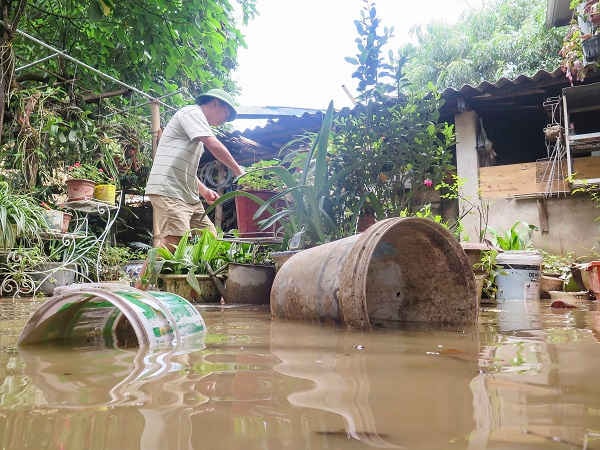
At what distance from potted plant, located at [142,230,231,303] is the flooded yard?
210 cm

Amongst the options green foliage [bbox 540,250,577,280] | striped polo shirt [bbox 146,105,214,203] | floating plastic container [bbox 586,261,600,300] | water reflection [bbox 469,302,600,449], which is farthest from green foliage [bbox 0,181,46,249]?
green foliage [bbox 540,250,577,280]

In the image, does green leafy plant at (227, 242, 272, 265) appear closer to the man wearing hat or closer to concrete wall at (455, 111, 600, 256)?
the man wearing hat

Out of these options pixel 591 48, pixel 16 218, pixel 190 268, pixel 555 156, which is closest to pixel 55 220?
pixel 16 218

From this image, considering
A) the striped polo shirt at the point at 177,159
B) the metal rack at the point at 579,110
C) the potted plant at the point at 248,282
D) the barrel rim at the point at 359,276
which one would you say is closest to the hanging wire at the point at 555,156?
the metal rack at the point at 579,110

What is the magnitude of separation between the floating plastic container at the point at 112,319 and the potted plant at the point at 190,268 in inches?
69.6

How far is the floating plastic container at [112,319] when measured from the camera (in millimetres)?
Answer: 1415

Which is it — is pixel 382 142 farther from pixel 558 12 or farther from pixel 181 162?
pixel 558 12

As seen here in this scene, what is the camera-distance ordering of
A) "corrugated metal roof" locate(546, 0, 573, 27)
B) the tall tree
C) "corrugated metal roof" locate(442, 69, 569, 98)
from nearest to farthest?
1. the tall tree
2. "corrugated metal roof" locate(442, 69, 569, 98)
3. "corrugated metal roof" locate(546, 0, 573, 27)

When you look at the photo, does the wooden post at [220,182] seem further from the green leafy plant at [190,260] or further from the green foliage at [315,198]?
Result: the green foliage at [315,198]

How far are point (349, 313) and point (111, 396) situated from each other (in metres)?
1.10

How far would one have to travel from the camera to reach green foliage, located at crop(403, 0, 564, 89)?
1491cm

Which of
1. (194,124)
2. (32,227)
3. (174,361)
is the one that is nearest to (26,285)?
A: (32,227)

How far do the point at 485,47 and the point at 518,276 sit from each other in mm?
14601

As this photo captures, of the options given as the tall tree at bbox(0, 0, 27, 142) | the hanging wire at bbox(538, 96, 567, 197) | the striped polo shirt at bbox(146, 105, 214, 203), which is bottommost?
the striped polo shirt at bbox(146, 105, 214, 203)
